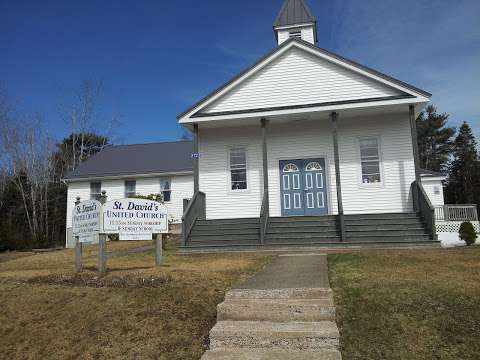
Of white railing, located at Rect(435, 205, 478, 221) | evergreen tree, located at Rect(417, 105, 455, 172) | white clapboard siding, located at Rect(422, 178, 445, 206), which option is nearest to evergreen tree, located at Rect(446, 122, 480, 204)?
evergreen tree, located at Rect(417, 105, 455, 172)

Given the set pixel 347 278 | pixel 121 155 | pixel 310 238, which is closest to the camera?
pixel 347 278

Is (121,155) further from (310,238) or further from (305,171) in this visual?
(310,238)

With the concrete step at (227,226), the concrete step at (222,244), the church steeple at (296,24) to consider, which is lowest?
the concrete step at (222,244)

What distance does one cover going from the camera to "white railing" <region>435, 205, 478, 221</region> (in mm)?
21531

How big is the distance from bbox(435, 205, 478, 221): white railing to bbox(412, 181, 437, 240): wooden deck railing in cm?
810

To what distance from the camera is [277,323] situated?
217 inches

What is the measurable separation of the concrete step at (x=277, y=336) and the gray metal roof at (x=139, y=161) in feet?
75.0

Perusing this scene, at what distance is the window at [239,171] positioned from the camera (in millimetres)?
17141

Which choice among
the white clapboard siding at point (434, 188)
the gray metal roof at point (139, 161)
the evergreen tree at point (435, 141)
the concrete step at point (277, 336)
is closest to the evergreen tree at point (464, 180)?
the evergreen tree at point (435, 141)

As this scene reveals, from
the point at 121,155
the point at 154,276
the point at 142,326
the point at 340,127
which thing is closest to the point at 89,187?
the point at 121,155

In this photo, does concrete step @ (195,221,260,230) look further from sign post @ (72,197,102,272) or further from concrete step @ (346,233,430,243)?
sign post @ (72,197,102,272)

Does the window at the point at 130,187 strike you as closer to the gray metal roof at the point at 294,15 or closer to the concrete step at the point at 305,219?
the gray metal roof at the point at 294,15

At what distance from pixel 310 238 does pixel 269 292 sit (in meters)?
7.49

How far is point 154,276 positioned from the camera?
26.9 ft
